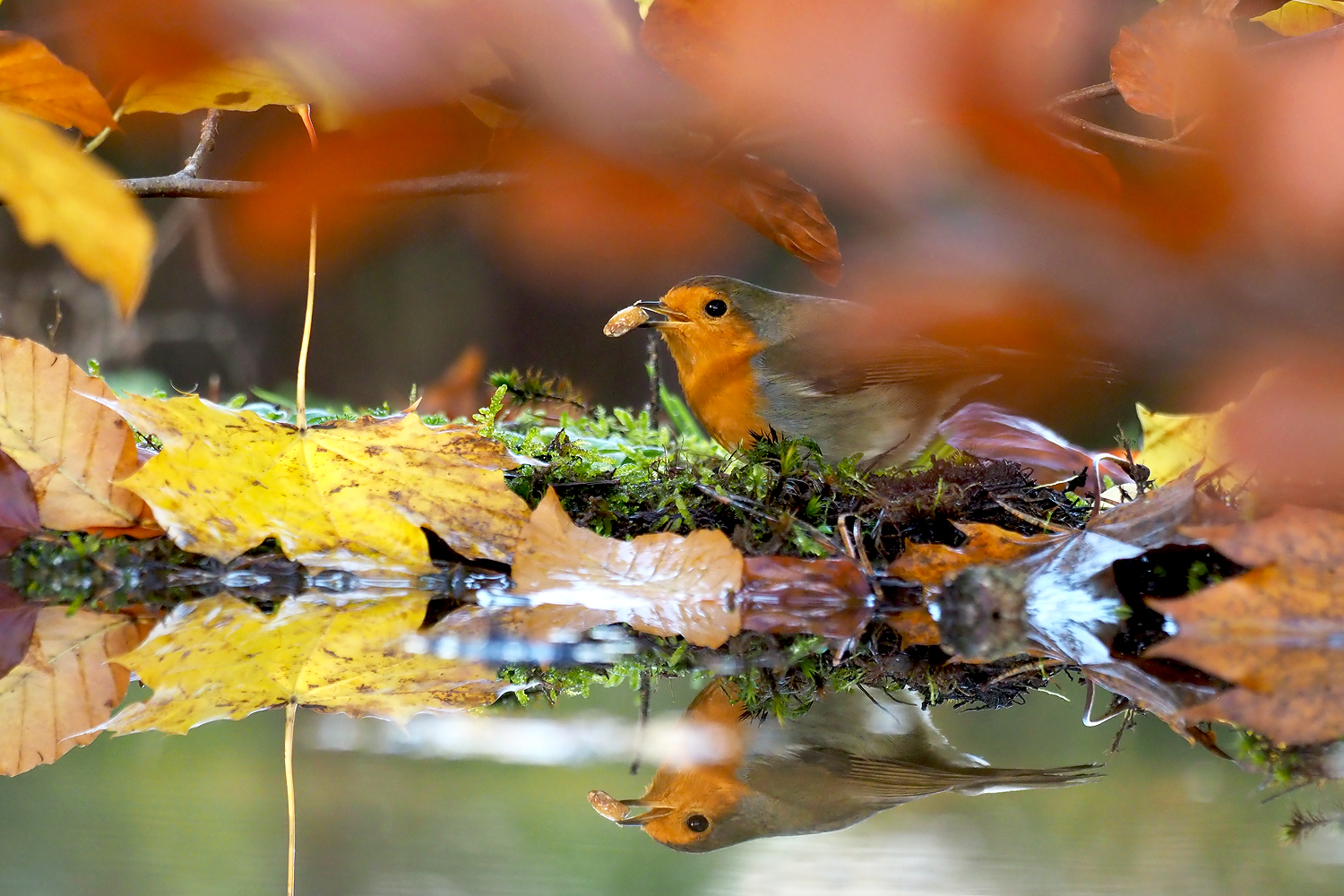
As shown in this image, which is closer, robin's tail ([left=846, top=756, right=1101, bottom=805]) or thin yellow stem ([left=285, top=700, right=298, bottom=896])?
thin yellow stem ([left=285, top=700, right=298, bottom=896])

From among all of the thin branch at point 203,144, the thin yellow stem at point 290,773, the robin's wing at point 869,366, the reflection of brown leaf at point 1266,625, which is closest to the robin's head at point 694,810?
the thin yellow stem at point 290,773

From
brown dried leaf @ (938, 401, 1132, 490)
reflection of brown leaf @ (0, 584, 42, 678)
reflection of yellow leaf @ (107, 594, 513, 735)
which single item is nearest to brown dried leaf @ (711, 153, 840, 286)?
reflection of yellow leaf @ (107, 594, 513, 735)

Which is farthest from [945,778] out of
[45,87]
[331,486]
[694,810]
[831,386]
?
[831,386]

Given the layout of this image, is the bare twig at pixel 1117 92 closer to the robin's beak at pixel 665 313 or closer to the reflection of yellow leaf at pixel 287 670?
the reflection of yellow leaf at pixel 287 670

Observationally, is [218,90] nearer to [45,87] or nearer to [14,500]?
[45,87]

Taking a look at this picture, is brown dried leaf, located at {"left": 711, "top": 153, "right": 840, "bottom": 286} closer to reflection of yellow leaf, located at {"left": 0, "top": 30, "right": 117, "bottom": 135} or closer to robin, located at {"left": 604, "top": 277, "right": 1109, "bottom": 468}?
reflection of yellow leaf, located at {"left": 0, "top": 30, "right": 117, "bottom": 135}

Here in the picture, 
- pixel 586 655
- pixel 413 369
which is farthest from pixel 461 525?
pixel 413 369
